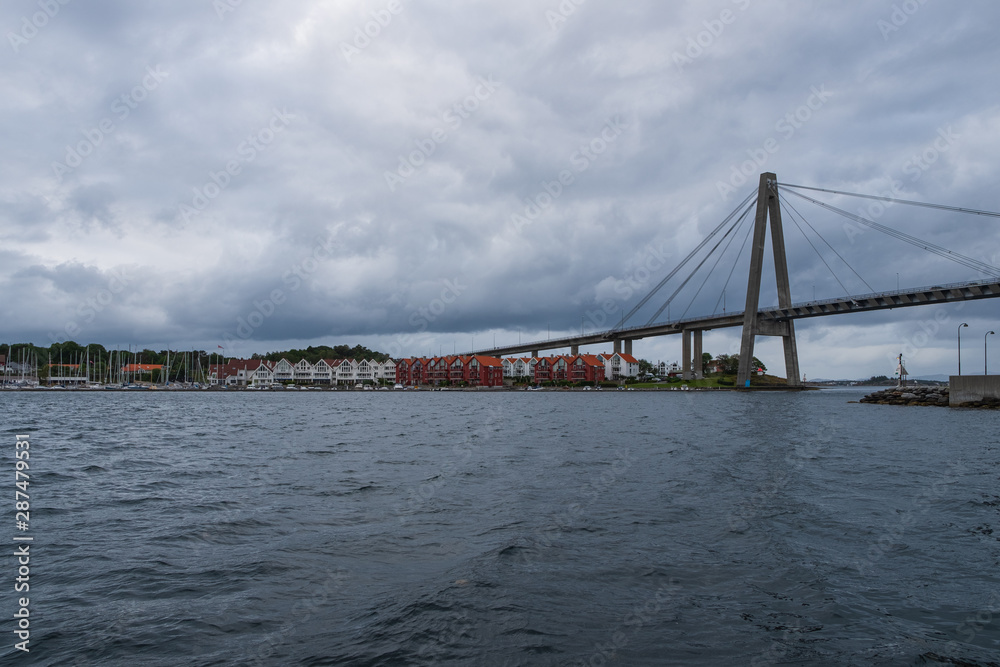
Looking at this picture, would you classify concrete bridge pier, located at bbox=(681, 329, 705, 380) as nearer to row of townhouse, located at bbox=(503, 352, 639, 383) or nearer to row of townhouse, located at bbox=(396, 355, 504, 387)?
row of townhouse, located at bbox=(503, 352, 639, 383)

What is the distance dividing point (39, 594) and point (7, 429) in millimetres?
34218

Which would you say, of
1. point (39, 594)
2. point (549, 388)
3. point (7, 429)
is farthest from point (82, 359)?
point (39, 594)

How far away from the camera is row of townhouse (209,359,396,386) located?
165125 millimetres

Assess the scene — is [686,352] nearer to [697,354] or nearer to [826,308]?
[697,354]

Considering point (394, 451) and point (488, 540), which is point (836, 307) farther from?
point (488, 540)

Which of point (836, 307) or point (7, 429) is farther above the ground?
point (836, 307)

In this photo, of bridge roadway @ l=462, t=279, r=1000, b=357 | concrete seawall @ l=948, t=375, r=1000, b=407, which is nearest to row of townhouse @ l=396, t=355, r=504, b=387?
bridge roadway @ l=462, t=279, r=1000, b=357

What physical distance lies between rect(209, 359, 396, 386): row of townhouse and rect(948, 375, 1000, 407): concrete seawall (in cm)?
13901

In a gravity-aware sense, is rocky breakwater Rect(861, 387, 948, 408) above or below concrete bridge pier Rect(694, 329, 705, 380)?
below

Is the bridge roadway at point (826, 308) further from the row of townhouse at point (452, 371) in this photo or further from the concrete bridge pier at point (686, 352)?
the row of townhouse at point (452, 371)

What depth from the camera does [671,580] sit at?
7844 millimetres

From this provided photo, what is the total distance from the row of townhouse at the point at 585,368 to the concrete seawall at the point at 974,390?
3706 inches

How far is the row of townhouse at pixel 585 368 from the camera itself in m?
144

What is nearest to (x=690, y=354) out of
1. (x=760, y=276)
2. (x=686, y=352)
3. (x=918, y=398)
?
(x=686, y=352)
